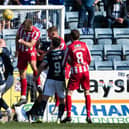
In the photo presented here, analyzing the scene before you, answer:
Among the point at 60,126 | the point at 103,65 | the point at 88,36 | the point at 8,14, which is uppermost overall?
the point at 8,14

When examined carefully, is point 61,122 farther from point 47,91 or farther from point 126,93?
point 126,93

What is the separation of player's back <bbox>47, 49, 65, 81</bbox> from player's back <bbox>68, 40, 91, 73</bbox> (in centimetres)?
22

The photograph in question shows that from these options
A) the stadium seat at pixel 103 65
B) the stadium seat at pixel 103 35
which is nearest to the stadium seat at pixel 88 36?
the stadium seat at pixel 103 35

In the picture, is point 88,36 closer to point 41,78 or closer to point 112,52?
point 112,52

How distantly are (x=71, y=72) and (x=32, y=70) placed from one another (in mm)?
928

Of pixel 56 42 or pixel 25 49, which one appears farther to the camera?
pixel 25 49

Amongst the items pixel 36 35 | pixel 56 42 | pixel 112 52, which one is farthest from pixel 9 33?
pixel 112 52

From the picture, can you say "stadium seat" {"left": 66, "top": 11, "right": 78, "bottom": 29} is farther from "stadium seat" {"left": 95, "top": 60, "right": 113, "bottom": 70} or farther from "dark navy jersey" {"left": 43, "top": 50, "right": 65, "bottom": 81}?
"dark navy jersey" {"left": 43, "top": 50, "right": 65, "bottom": 81}

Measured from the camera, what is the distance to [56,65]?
54.3 ft

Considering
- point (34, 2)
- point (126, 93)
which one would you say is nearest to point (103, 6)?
point (34, 2)

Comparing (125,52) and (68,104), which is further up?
(125,52)

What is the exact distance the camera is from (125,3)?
69.2ft

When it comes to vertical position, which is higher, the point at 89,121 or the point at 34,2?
the point at 34,2

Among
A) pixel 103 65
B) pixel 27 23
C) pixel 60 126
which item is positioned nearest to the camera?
pixel 60 126
